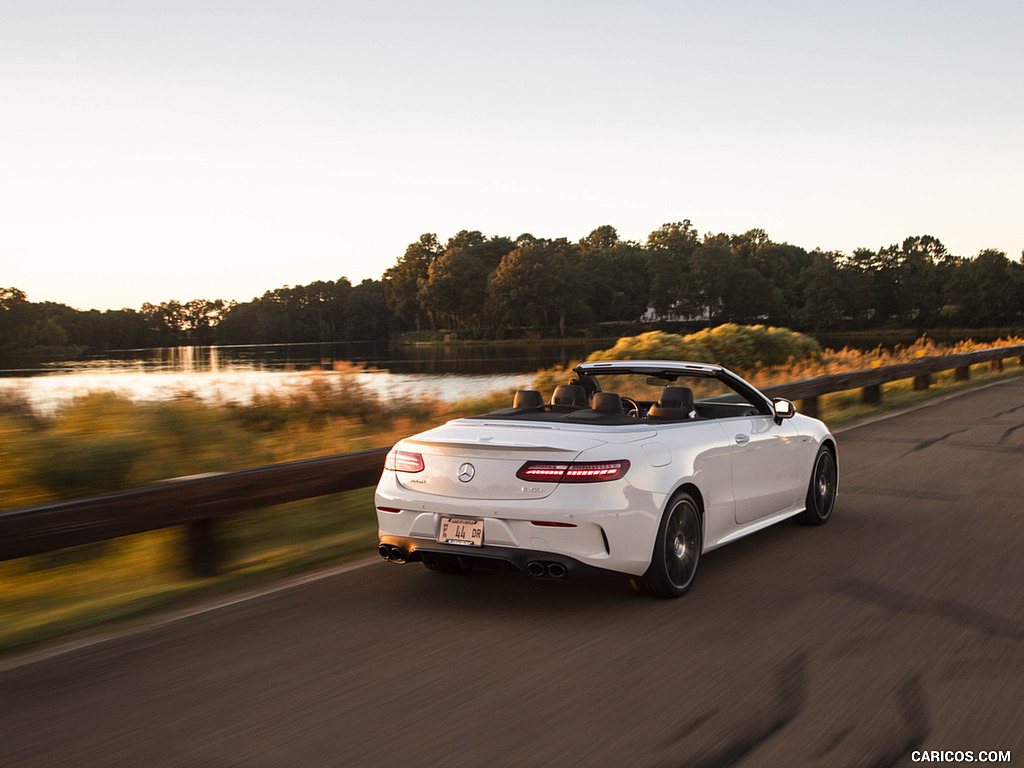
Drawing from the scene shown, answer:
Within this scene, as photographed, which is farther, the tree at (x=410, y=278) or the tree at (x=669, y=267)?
the tree at (x=669, y=267)

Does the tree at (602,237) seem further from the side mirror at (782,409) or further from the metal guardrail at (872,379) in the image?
the side mirror at (782,409)

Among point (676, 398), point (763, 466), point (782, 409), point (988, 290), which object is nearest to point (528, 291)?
point (988, 290)

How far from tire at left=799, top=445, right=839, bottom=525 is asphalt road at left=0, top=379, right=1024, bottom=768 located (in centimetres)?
77

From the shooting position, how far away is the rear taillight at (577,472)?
5078 mm

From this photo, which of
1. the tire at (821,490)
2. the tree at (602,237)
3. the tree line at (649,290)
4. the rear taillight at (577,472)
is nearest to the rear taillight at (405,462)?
the rear taillight at (577,472)

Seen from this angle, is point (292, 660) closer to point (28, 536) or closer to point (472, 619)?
point (472, 619)

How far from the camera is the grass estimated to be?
578 centimetres

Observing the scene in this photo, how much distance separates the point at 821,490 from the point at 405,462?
3.73 meters

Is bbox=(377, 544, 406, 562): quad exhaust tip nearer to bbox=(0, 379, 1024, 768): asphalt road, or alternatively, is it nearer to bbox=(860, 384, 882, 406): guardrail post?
bbox=(0, 379, 1024, 768): asphalt road

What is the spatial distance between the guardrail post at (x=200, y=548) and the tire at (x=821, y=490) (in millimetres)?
4453

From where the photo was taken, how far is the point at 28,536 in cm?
504

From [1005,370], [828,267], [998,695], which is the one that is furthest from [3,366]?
[828,267]

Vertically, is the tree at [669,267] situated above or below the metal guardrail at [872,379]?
above

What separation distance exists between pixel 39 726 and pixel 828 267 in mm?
131407
